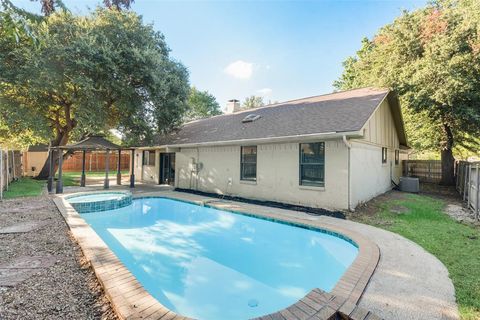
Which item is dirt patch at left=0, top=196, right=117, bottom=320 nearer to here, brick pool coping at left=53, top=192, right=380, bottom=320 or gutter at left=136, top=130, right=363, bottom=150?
brick pool coping at left=53, top=192, right=380, bottom=320

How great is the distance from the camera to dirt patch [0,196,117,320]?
9.50 ft

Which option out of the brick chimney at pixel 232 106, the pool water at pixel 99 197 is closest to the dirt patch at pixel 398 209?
the pool water at pixel 99 197

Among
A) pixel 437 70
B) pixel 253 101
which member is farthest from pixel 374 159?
pixel 253 101

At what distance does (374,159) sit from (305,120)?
370cm

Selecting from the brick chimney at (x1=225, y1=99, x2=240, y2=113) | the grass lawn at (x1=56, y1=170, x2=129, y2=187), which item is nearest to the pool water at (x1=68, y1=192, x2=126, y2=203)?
the grass lawn at (x1=56, y1=170, x2=129, y2=187)

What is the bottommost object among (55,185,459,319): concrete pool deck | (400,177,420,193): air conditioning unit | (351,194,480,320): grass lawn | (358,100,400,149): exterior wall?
(55,185,459,319): concrete pool deck

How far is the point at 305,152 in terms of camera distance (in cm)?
975

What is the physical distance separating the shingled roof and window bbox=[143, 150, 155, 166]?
230 centimetres

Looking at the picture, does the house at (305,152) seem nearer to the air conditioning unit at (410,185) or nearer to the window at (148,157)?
the air conditioning unit at (410,185)

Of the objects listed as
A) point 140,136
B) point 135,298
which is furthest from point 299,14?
point 135,298

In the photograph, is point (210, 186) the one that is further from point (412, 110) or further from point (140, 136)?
point (412, 110)

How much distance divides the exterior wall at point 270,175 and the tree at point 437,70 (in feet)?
26.6

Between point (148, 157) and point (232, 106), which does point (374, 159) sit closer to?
point (232, 106)

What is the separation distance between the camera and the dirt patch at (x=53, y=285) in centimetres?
289
